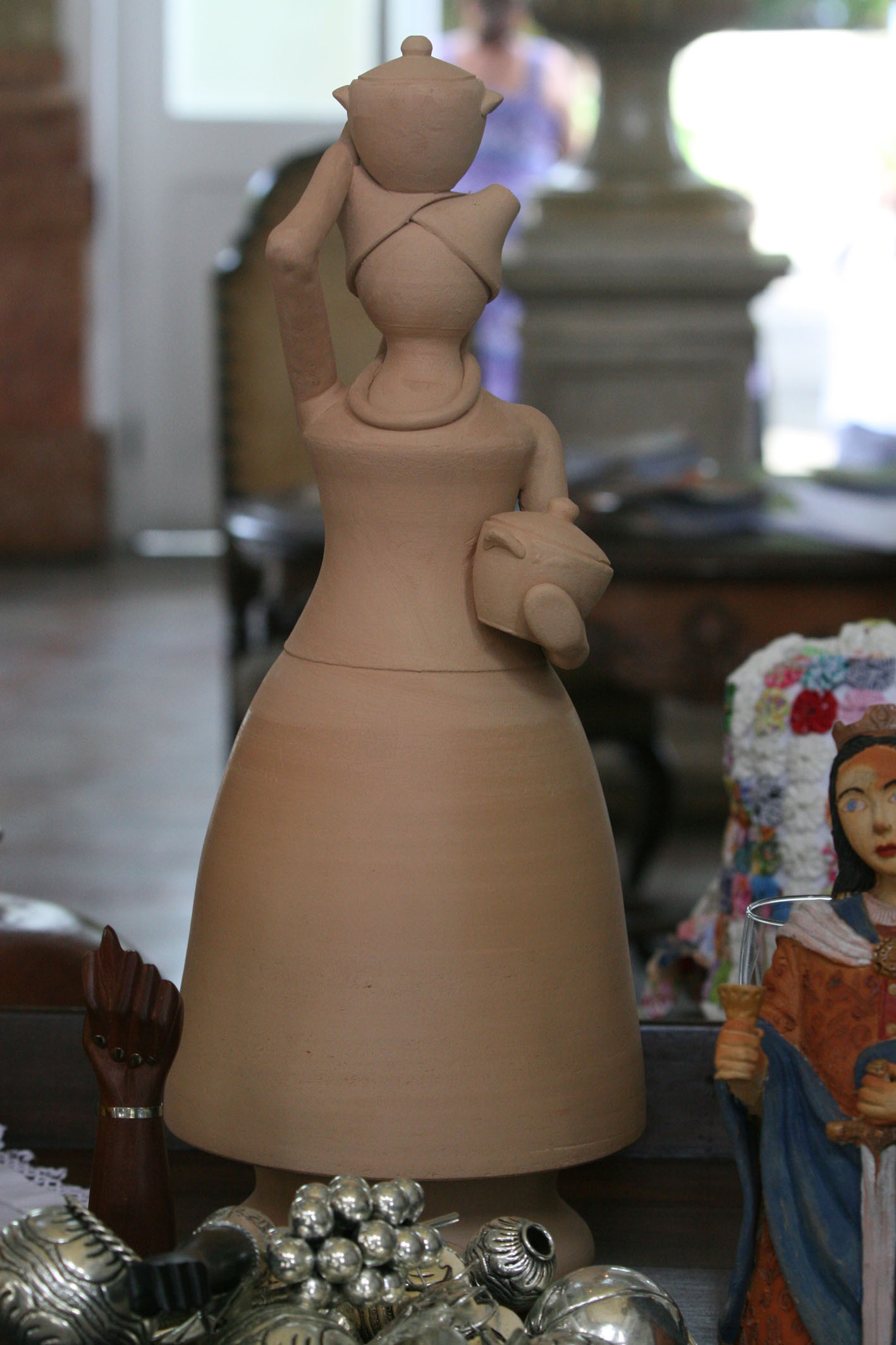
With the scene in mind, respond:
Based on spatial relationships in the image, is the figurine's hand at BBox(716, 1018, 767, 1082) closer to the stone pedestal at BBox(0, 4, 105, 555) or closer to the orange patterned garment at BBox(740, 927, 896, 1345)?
the orange patterned garment at BBox(740, 927, 896, 1345)

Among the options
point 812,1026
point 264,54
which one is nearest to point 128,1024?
point 812,1026

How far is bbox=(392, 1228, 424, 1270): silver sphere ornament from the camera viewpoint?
0.52m

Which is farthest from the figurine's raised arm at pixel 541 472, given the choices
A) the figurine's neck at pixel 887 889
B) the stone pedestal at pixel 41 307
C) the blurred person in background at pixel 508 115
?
the stone pedestal at pixel 41 307

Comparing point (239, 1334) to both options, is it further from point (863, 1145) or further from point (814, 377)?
point (814, 377)

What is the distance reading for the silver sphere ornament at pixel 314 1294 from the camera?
0.51 meters

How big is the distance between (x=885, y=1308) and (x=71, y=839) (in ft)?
7.67

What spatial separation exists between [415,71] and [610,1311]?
441mm

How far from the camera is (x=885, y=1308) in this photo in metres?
0.52

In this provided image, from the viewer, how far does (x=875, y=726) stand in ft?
1.78

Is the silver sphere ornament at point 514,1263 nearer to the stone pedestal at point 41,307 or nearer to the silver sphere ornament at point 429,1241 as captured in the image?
the silver sphere ornament at point 429,1241

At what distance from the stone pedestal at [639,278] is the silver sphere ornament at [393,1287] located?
254cm

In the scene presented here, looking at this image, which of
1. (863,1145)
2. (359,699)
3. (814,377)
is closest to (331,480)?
(359,699)

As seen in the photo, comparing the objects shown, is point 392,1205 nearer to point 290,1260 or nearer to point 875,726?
point 290,1260

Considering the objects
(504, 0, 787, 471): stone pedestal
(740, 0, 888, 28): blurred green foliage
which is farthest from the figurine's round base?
(740, 0, 888, 28): blurred green foliage
